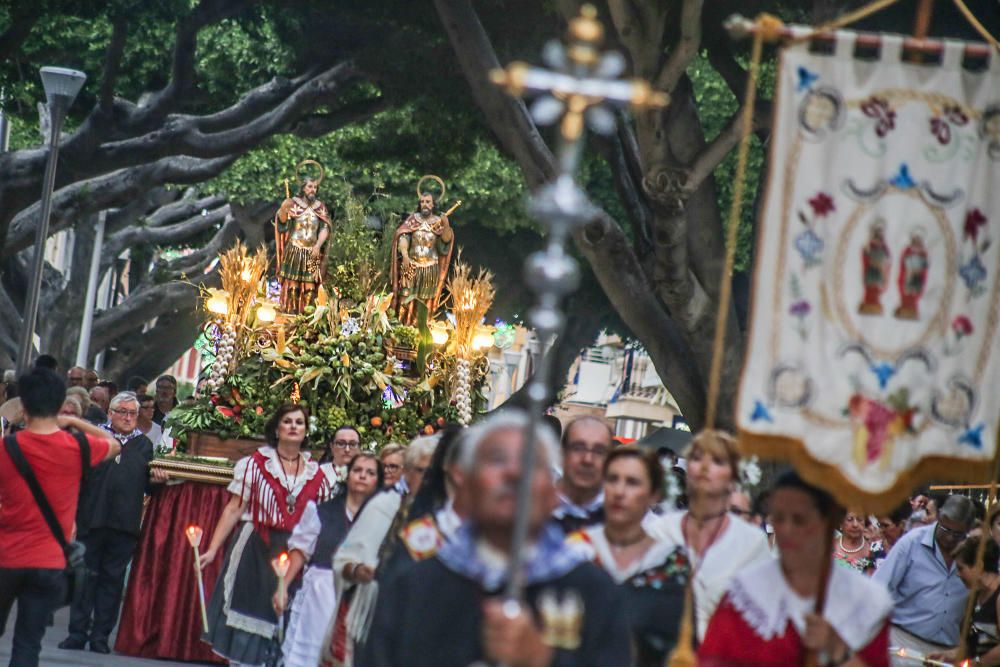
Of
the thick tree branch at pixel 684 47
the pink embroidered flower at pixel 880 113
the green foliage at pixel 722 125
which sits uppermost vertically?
the green foliage at pixel 722 125

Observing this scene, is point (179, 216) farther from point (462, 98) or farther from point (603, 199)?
point (462, 98)

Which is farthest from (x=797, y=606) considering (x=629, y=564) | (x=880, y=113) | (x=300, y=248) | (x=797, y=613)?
(x=300, y=248)

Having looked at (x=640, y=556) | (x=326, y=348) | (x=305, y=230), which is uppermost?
(x=305, y=230)

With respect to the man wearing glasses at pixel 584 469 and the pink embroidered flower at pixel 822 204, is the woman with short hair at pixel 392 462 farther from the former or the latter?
the pink embroidered flower at pixel 822 204

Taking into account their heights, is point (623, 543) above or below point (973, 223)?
below

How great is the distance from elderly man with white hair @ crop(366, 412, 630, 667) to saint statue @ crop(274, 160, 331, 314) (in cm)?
1159

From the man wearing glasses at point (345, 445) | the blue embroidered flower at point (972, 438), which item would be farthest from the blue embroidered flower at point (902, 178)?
the man wearing glasses at point (345, 445)

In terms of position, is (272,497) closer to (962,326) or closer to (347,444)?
(347,444)

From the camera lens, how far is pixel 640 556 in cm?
679

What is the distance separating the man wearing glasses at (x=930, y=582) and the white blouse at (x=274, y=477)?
366cm

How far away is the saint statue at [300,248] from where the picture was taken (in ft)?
55.5

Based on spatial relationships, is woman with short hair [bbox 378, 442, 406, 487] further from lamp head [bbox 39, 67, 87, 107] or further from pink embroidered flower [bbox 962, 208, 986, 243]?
lamp head [bbox 39, 67, 87, 107]

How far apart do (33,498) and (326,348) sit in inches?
262

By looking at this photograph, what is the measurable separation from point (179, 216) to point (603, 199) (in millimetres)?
9773
